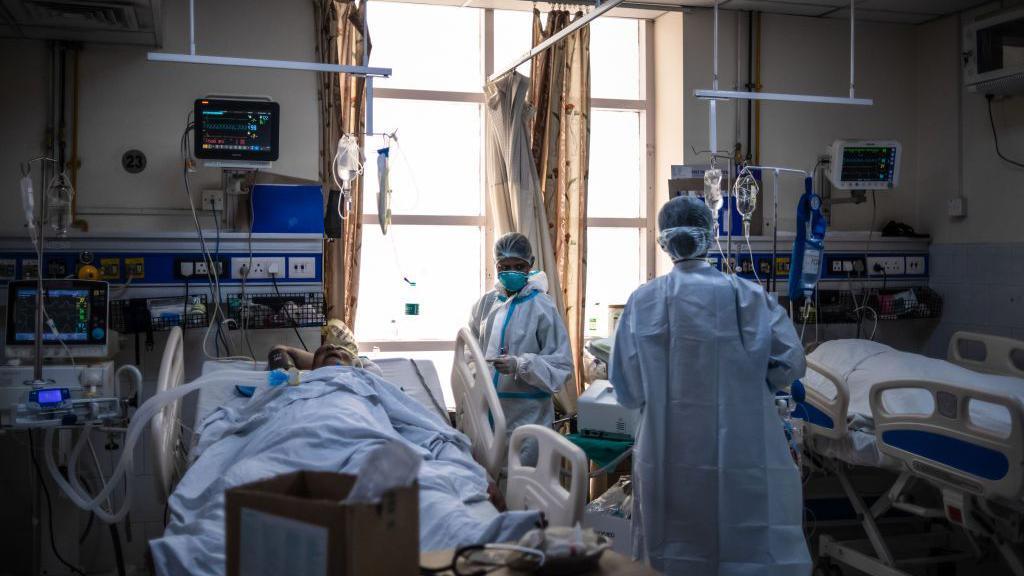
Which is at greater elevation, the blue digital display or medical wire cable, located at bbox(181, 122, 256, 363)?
medical wire cable, located at bbox(181, 122, 256, 363)

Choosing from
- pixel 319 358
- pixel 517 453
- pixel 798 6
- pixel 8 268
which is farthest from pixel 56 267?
pixel 798 6

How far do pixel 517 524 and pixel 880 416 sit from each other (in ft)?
6.72

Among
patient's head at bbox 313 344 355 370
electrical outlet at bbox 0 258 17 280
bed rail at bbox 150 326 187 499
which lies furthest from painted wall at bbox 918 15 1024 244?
electrical outlet at bbox 0 258 17 280

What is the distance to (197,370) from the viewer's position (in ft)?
14.3

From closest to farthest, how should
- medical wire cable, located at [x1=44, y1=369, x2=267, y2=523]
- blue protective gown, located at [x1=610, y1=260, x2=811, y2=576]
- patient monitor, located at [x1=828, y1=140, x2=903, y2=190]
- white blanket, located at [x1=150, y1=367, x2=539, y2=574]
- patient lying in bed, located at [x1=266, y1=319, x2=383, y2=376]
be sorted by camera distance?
white blanket, located at [x1=150, y1=367, x2=539, y2=574] → medical wire cable, located at [x1=44, y1=369, x2=267, y2=523] → blue protective gown, located at [x1=610, y1=260, x2=811, y2=576] → patient lying in bed, located at [x1=266, y1=319, x2=383, y2=376] → patient monitor, located at [x1=828, y1=140, x2=903, y2=190]

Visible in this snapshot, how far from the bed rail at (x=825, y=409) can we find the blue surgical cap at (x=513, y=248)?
4.46ft

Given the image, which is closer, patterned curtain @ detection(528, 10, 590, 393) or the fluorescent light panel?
the fluorescent light panel

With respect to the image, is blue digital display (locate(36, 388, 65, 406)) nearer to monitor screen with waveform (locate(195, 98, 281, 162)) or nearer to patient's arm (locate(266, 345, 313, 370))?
patient's arm (locate(266, 345, 313, 370))

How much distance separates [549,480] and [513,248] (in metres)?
1.78

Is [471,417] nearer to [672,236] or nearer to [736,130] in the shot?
[672,236]

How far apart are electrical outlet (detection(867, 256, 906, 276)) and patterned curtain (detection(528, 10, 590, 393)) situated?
1758 mm

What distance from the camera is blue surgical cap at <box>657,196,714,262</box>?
320 centimetres

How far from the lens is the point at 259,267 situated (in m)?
4.34

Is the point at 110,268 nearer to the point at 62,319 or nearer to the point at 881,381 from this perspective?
the point at 62,319
